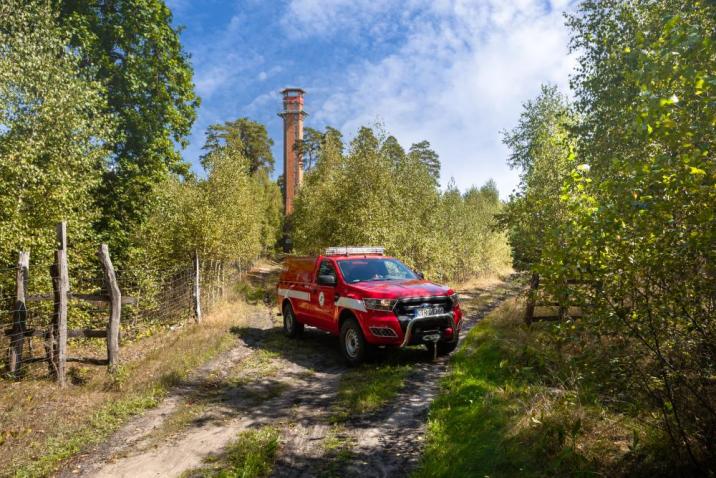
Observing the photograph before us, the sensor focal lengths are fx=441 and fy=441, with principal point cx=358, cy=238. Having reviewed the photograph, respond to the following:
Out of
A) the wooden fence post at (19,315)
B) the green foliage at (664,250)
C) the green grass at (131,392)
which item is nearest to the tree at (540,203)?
the green foliage at (664,250)

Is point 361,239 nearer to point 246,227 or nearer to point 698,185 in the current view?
point 246,227

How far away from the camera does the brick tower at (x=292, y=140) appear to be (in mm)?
50156

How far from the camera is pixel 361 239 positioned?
1956 cm

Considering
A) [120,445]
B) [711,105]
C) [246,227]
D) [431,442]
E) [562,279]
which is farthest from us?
[246,227]

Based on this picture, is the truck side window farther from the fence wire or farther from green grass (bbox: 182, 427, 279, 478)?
green grass (bbox: 182, 427, 279, 478)

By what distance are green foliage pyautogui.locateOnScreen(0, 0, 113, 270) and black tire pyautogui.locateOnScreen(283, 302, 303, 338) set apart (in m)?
5.40

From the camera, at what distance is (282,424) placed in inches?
238

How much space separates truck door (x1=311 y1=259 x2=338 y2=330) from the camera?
976 centimetres

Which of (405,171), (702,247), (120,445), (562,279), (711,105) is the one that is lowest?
(120,445)

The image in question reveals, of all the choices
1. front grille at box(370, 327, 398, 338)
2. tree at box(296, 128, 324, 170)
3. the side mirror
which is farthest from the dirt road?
tree at box(296, 128, 324, 170)

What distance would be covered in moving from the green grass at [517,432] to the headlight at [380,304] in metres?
1.80

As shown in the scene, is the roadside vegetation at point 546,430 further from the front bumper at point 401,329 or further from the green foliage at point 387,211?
the green foliage at point 387,211

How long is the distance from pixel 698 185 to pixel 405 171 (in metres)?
24.4

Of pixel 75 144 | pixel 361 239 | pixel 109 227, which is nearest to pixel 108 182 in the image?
pixel 109 227
